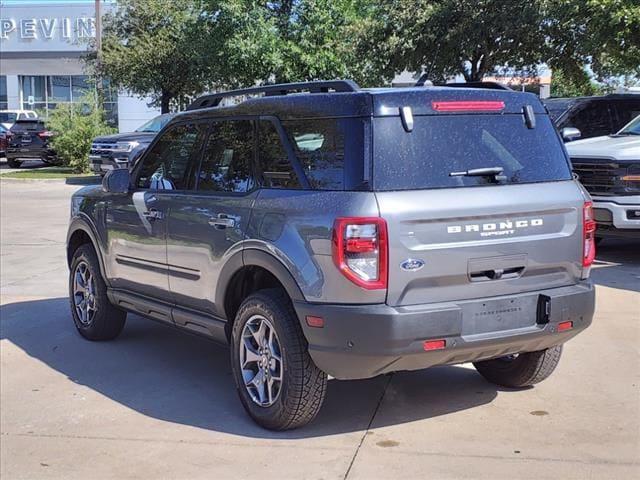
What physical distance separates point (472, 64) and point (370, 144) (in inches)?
633

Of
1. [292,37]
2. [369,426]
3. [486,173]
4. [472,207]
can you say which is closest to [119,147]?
[292,37]

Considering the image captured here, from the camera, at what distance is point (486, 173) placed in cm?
423

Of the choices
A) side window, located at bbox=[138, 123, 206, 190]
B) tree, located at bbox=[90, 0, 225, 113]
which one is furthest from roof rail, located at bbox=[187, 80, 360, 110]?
tree, located at bbox=[90, 0, 225, 113]

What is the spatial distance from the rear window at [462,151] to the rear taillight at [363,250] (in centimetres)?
24

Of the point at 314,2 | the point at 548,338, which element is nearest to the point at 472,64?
the point at 314,2

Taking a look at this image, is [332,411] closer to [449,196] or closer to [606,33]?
[449,196]

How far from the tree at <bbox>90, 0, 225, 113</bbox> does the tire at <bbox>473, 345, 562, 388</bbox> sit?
20620mm

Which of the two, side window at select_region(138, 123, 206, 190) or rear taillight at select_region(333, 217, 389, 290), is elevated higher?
side window at select_region(138, 123, 206, 190)

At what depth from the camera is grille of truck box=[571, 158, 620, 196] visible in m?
9.52

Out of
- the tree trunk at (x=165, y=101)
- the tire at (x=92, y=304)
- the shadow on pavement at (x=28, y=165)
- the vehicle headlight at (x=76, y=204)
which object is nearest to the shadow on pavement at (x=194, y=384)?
the tire at (x=92, y=304)

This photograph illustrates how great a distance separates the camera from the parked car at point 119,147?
20.0 m

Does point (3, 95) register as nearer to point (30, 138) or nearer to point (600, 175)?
point (30, 138)

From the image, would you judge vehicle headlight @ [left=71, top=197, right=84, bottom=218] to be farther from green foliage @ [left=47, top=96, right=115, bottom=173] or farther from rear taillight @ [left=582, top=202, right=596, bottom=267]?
green foliage @ [left=47, top=96, right=115, bottom=173]

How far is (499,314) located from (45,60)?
46.6 meters
